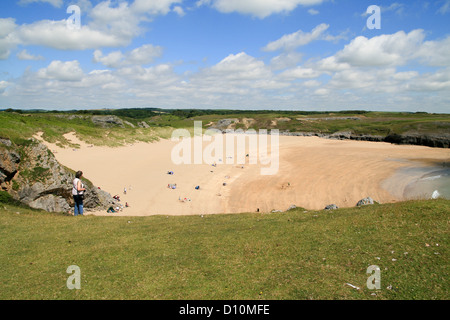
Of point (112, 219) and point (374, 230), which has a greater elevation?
point (374, 230)

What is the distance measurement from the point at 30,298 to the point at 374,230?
12188 millimetres

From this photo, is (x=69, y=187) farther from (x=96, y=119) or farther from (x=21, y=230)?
(x=96, y=119)

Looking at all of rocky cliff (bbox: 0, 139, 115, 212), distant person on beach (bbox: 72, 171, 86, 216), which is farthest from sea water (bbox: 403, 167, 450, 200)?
rocky cliff (bbox: 0, 139, 115, 212)

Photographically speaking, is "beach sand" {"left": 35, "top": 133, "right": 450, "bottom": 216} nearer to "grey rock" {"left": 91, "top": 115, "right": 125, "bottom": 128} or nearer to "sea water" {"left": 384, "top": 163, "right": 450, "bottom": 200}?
"sea water" {"left": 384, "top": 163, "right": 450, "bottom": 200}

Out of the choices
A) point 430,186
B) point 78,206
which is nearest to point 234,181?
point 78,206

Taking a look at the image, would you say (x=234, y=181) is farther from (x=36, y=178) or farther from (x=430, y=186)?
(x=430, y=186)

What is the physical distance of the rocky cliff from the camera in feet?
57.9

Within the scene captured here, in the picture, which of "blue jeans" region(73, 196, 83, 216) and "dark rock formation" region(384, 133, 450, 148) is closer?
"blue jeans" region(73, 196, 83, 216)

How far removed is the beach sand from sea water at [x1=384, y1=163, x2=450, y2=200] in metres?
0.94

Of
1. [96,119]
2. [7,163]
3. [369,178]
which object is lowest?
[369,178]

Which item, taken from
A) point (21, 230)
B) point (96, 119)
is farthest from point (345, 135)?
point (21, 230)

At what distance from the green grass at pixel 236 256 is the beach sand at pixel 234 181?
1005cm
